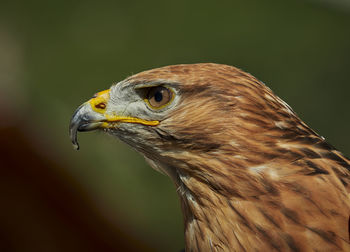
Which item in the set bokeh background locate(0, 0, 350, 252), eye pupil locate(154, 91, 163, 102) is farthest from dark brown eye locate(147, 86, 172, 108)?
bokeh background locate(0, 0, 350, 252)

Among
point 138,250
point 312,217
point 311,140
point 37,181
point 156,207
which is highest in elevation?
point 311,140

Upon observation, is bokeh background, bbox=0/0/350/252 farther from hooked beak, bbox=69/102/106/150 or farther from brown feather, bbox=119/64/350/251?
brown feather, bbox=119/64/350/251

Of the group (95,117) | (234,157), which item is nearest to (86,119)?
(95,117)

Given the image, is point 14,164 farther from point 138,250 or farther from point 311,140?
point 311,140

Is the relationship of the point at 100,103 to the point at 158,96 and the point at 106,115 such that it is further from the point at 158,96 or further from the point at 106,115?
the point at 158,96

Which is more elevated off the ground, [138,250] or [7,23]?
[7,23]

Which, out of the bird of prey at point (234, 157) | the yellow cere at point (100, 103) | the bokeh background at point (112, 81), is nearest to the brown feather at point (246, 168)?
the bird of prey at point (234, 157)

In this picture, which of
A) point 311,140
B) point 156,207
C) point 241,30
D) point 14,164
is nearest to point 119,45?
point 241,30
